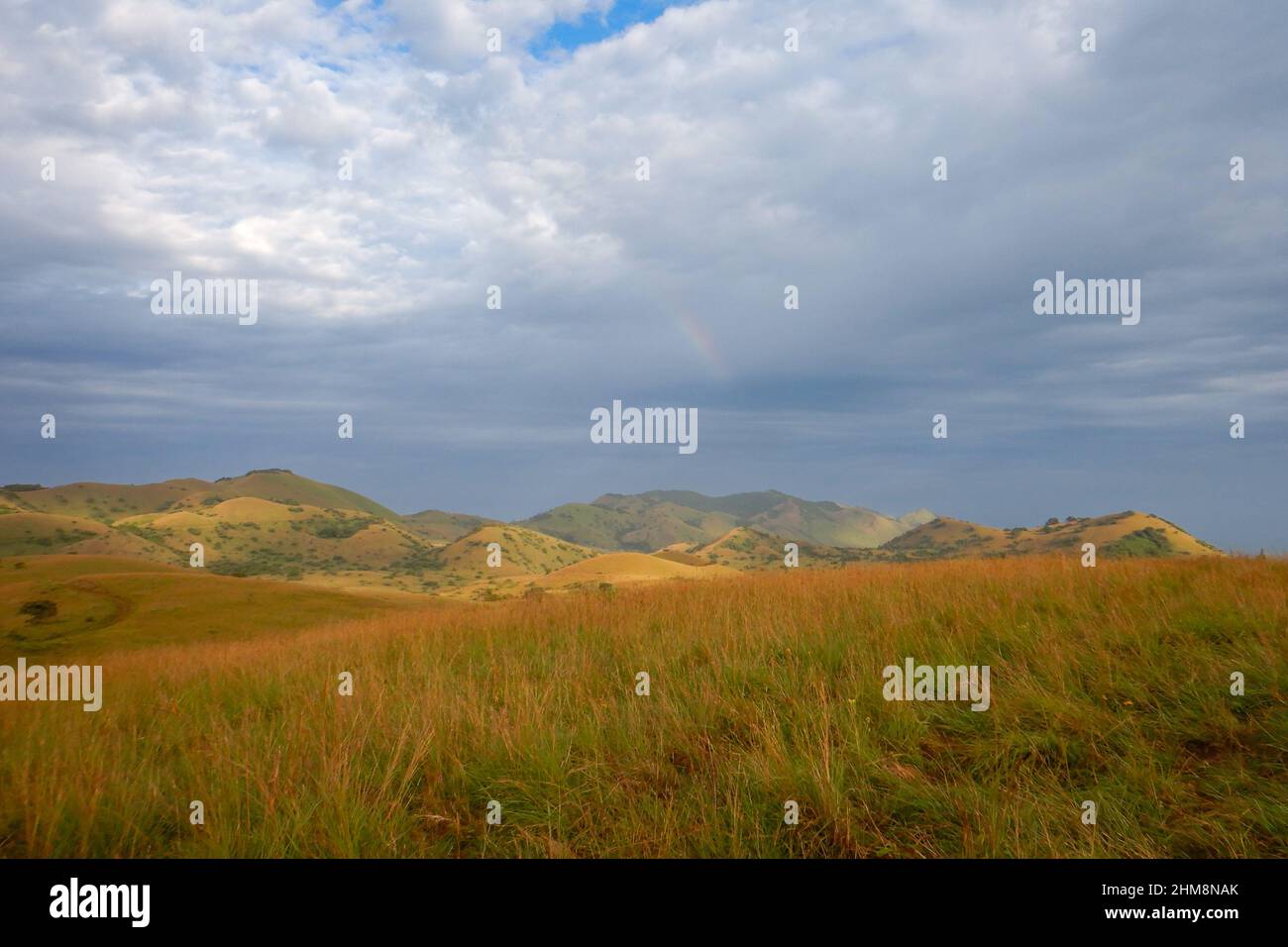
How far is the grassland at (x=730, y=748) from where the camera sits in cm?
362

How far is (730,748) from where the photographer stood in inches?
181

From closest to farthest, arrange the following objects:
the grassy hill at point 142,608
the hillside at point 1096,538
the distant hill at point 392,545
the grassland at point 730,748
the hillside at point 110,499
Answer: the grassland at point 730,748, the grassy hill at point 142,608, the hillside at point 1096,538, the distant hill at point 392,545, the hillside at point 110,499

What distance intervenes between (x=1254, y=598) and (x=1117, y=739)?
3874 mm

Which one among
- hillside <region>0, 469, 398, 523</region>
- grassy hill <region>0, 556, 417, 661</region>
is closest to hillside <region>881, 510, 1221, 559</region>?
grassy hill <region>0, 556, 417, 661</region>

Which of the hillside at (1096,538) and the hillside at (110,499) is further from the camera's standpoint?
the hillside at (110,499)

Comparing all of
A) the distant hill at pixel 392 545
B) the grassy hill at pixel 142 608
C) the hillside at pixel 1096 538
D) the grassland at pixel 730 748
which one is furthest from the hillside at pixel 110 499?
the grassland at pixel 730 748

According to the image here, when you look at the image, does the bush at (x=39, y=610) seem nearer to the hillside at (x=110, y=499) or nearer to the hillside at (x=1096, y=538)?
the hillside at (x=1096, y=538)

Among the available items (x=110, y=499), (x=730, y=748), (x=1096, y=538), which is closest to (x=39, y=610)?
(x=730, y=748)

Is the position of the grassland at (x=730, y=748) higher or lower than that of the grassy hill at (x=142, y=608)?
higher

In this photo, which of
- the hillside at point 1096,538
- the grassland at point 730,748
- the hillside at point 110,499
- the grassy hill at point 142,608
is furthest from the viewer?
the hillside at point 110,499

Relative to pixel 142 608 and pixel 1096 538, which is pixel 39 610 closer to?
pixel 142 608

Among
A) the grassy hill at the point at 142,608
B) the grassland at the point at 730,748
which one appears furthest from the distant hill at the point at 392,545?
the grassland at the point at 730,748
